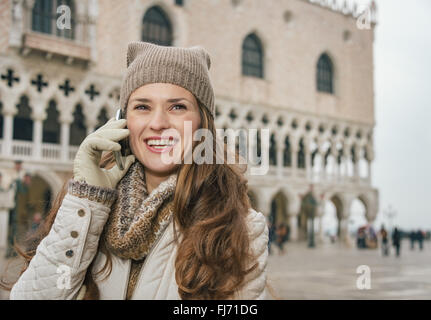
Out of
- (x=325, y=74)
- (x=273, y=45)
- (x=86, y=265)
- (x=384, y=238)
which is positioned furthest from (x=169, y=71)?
(x=325, y=74)

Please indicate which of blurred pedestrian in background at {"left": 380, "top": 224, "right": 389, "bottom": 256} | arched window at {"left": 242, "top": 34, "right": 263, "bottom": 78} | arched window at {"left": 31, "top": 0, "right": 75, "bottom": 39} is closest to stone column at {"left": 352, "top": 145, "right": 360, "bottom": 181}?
arched window at {"left": 242, "top": 34, "right": 263, "bottom": 78}

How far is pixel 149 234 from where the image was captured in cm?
133

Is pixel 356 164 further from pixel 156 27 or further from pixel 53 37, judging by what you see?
pixel 53 37

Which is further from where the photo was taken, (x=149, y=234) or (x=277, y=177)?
(x=277, y=177)

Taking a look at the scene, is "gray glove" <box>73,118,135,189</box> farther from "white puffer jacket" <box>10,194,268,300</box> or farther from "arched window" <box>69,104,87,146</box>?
"arched window" <box>69,104,87,146</box>

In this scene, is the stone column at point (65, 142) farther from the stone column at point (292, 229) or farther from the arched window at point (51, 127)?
the stone column at point (292, 229)

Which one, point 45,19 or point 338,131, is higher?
point 45,19

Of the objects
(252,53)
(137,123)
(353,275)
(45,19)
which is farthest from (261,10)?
(137,123)

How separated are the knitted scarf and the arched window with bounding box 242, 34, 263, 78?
19373 millimetres

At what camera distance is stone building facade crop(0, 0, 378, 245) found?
15266 millimetres

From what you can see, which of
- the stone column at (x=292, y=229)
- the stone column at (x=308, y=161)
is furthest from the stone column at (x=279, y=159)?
the stone column at (x=292, y=229)

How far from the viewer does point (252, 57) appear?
2062 centimetres
